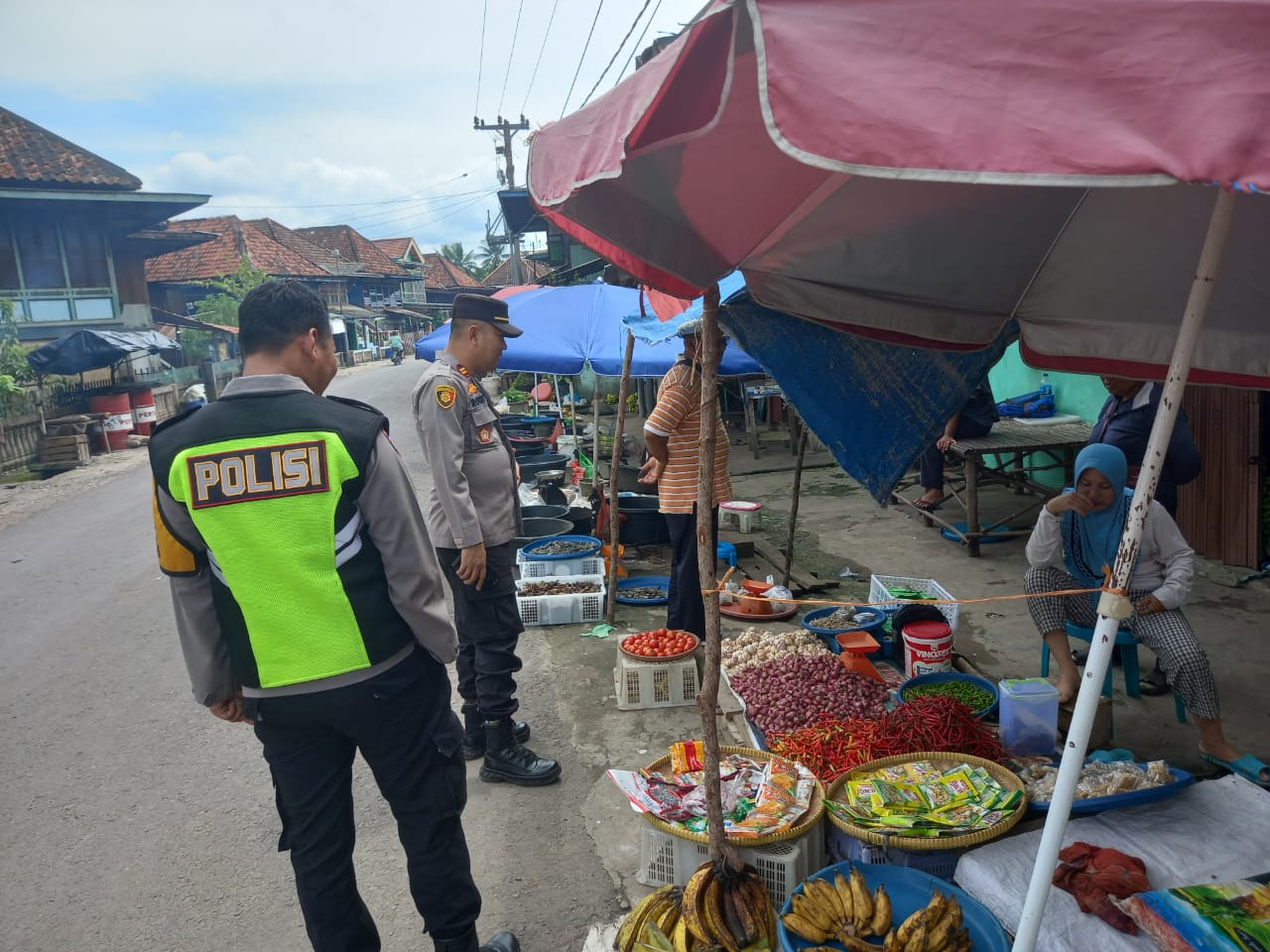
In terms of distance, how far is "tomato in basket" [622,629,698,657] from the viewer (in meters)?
4.96

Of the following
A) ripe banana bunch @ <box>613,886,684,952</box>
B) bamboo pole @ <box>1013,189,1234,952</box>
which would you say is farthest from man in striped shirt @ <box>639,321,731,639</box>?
bamboo pole @ <box>1013,189,1234,952</box>

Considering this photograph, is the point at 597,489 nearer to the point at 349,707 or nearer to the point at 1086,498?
the point at 1086,498

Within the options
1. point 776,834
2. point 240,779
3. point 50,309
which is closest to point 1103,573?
point 776,834

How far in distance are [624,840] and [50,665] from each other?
4.80m

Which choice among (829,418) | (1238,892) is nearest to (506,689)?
(829,418)

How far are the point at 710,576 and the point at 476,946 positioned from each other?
1.46 m

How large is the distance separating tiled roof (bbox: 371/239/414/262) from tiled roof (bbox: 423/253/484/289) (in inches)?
105

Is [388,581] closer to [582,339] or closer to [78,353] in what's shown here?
[582,339]

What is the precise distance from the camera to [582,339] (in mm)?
7938

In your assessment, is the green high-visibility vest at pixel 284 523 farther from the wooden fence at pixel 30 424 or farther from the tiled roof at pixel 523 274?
the tiled roof at pixel 523 274

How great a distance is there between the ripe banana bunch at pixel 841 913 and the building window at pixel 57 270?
25.3 metres

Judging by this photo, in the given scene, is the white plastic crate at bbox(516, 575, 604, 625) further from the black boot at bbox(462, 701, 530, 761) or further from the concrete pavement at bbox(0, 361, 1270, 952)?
the black boot at bbox(462, 701, 530, 761)

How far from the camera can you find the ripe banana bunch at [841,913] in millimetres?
2547

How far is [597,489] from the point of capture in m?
8.39
